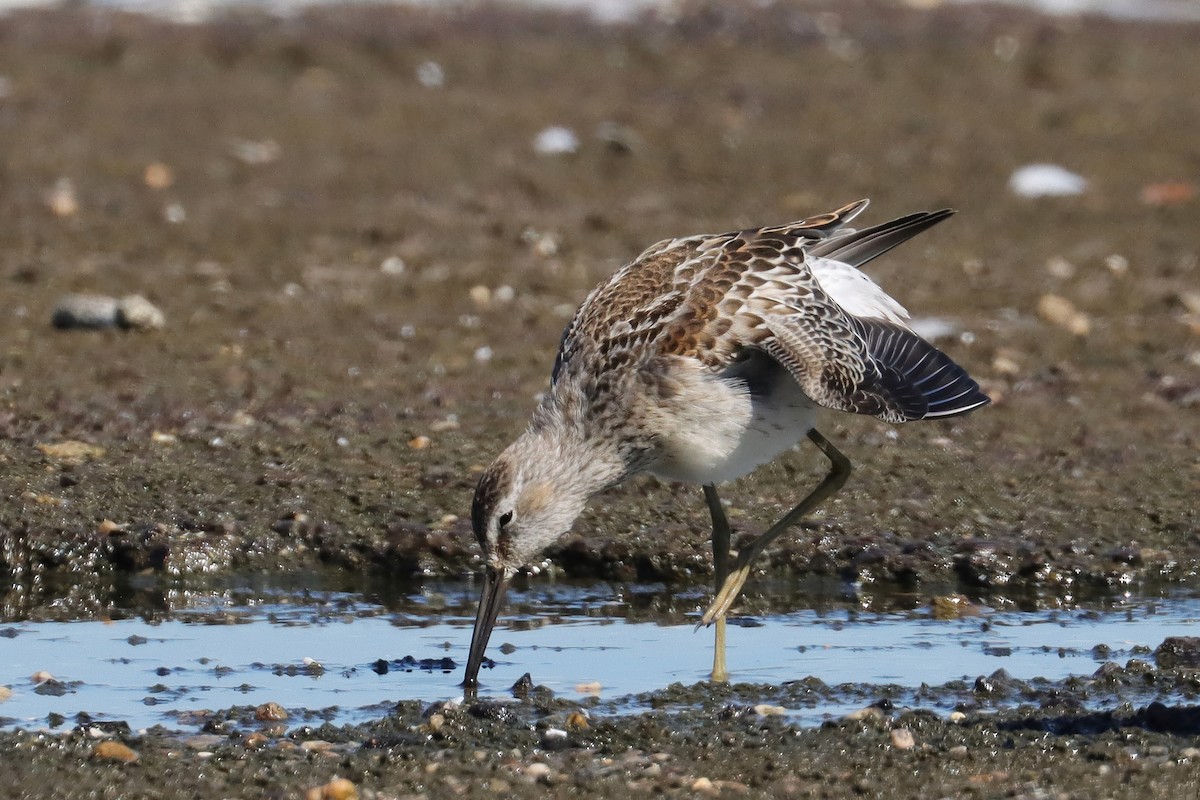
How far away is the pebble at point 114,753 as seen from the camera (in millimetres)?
4738

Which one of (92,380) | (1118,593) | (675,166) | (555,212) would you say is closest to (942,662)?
(1118,593)

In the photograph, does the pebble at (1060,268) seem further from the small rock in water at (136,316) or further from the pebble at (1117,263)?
the small rock in water at (136,316)

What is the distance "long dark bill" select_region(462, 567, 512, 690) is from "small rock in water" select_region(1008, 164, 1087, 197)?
7.90 metres

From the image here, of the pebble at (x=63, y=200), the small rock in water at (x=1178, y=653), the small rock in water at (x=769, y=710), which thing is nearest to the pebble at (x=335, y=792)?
the small rock in water at (x=769, y=710)

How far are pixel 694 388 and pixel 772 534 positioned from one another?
2.70 feet

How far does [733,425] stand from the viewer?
593 cm

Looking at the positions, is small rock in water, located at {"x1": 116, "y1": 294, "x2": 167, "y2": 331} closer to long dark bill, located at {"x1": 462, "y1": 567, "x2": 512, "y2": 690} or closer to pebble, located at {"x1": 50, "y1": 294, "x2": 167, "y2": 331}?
pebble, located at {"x1": 50, "y1": 294, "x2": 167, "y2": 331}

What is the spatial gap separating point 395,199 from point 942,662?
7.34 meters

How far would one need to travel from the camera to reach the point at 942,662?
5.85 metres

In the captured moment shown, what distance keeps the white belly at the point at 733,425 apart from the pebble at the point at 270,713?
57.7 inches

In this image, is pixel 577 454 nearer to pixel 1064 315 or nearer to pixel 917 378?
pixel 917 378

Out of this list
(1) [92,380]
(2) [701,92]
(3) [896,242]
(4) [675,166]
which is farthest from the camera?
(2) [701,92]

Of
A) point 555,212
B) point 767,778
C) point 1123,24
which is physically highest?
point 1123,24

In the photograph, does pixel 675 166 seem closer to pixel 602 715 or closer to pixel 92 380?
pixel 92 380
